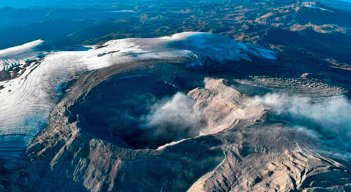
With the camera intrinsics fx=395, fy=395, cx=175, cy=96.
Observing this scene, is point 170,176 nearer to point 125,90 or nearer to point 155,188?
point 155,188

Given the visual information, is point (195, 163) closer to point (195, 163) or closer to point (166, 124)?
point (195, 163)

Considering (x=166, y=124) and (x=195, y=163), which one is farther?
(x=166, y=124)

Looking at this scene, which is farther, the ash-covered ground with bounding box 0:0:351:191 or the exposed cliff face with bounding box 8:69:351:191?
the ash-covered ground with bounding box 0:0:351:191

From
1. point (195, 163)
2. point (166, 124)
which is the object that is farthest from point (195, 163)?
point (166, 124)

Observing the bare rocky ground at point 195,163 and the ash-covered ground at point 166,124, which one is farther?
the ash-covered ground at point 166,124

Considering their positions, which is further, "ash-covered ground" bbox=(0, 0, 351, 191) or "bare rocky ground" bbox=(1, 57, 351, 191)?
"ash-covered ground" bbox=(0, 0, 351, 191)

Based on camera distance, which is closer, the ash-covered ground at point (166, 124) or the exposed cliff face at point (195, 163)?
the exposed cliff face at point (195, 163)

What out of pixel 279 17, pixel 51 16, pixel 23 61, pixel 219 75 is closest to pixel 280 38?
pixel 279 17

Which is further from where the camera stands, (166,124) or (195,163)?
(166,124)
